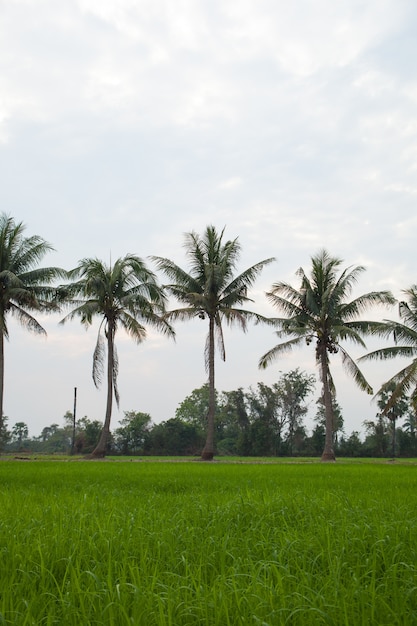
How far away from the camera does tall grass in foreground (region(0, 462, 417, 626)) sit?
2467 mm

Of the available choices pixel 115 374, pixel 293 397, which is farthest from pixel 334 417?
pixel 115 374

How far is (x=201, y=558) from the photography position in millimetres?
3383

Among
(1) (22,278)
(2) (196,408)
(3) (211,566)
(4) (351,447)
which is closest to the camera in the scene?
(3) (211,566)

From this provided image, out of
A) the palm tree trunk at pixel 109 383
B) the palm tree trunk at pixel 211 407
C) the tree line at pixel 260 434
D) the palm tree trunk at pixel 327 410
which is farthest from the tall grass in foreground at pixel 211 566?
the tree line at pixel 260 434

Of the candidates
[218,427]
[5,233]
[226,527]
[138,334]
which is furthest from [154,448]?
[226,527]

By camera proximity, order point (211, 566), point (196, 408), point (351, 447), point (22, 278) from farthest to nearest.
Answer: point (196, 408) → point (351, 447) → point (22, 278) → point (211, 566)

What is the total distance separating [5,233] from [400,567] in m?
25.6

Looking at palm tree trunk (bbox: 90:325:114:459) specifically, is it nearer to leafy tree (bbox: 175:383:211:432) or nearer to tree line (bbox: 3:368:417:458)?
tree line (bbox: 3:368:417:458)

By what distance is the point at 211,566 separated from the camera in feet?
11.2

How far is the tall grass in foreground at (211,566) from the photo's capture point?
2467 millimetres

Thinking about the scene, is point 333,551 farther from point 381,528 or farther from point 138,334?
point 138,334

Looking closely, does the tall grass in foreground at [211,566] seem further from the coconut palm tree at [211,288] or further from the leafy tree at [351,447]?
the leafy tree at [351,447]

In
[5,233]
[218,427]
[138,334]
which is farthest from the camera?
[218,427]

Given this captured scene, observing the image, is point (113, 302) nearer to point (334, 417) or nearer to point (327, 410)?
point (327, 410)
